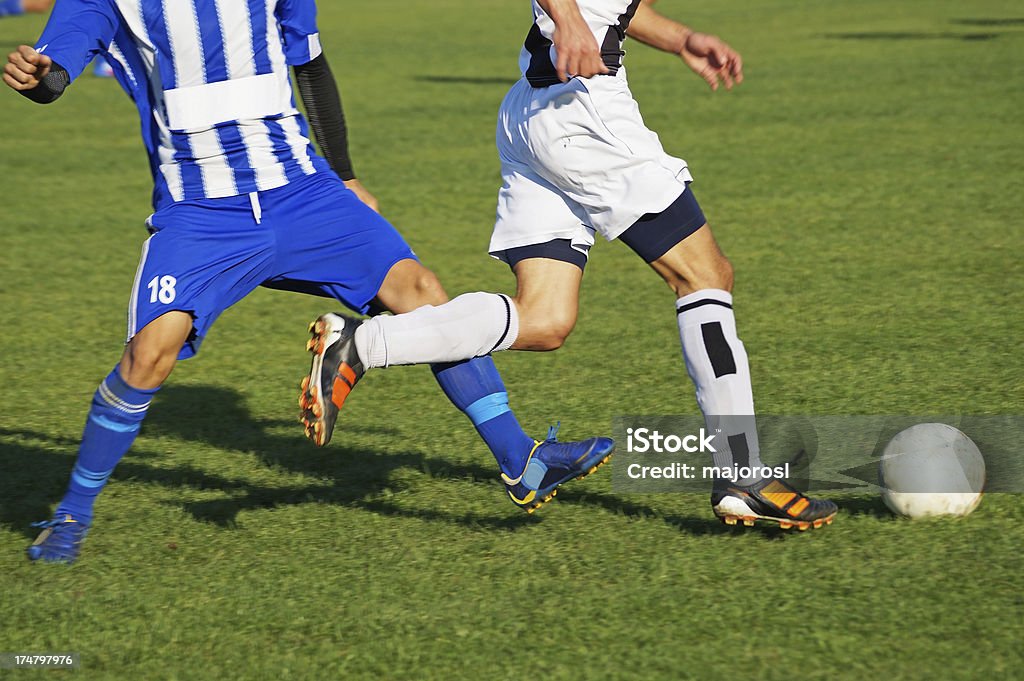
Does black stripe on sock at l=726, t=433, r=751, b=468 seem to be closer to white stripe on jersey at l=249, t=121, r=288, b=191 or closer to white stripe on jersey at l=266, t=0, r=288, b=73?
white stripe on jersey at l=249, t=121, r=288, b=191

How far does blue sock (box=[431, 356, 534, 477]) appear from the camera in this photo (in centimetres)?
419

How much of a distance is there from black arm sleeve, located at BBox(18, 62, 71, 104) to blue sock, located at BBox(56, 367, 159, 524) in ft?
2.41

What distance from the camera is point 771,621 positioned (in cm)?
336

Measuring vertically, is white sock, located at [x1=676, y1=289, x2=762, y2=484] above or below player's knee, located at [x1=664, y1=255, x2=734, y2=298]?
below

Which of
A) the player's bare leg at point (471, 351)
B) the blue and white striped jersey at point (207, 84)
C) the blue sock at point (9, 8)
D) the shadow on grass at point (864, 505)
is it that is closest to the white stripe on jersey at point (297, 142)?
the blue and white striped jersey at point (207, 84)

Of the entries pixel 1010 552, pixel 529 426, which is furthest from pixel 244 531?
pixel 1010 552

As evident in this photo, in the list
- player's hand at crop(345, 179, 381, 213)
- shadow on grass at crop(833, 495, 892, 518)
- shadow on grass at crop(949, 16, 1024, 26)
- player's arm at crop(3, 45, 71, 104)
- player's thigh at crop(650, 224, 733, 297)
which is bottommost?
shadow on grass at crop(949, 16, 1024, 26)

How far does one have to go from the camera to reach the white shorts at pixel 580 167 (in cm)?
396

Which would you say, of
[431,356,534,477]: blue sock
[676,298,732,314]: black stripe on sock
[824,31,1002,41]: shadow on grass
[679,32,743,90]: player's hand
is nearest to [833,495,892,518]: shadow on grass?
[676,298,732,314]: black stripe on sock

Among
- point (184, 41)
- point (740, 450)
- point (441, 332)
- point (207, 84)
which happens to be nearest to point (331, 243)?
point (441, 332)

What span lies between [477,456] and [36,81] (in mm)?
1955

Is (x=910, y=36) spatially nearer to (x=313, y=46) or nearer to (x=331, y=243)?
(x=313, y=46)

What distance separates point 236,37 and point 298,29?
0.25m

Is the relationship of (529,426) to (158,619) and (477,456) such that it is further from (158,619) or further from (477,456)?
(158,619)
